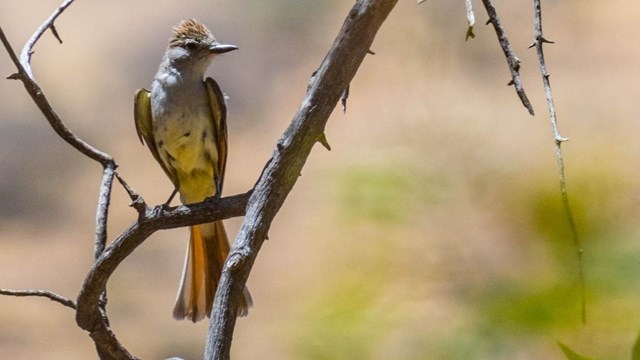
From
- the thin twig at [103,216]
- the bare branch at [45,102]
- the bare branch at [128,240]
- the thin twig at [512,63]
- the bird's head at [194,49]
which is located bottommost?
the thin twig at [512,63]

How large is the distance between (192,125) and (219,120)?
8cm

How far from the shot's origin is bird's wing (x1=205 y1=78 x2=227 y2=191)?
2605mm

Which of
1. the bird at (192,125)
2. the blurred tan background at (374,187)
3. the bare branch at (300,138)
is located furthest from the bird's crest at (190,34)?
the bare branch at (300,138)

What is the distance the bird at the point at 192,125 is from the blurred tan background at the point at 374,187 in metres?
0.32

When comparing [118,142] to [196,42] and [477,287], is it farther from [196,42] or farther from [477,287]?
[477,287]

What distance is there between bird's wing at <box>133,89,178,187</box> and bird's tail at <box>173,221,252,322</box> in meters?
0.24

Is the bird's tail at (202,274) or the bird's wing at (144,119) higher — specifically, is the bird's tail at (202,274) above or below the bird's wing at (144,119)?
below

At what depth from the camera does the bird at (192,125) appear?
8.35 feet

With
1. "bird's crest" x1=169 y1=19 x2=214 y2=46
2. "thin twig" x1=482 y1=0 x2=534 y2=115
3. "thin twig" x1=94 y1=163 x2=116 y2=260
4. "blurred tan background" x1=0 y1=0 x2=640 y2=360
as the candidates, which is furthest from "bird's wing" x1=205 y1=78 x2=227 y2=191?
"thin twig" x1=482 y1=0 x2=534 y2=115

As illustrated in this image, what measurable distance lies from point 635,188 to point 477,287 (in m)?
0.28

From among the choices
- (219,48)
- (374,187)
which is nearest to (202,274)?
(219,48)

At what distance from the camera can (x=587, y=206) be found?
76cm

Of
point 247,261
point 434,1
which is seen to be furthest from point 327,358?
point 434,1

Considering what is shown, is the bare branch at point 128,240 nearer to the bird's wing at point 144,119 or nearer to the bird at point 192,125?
the bird at point 192,125
